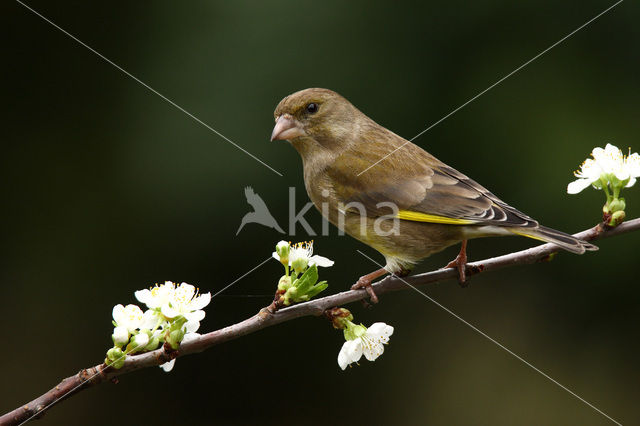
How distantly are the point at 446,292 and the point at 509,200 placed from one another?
0.94 metres

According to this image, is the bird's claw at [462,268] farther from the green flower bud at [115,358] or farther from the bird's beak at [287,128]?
the green flower bud at [115,358]

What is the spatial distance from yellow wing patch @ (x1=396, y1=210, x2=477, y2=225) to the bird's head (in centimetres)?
61

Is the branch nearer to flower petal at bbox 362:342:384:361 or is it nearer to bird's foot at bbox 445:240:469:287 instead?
bird's foot at bbox 445:240:469:287

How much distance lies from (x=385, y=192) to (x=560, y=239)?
37.0 inches

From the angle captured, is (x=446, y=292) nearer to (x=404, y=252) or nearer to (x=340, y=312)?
(x=404, y=252)

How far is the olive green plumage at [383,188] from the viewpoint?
3.34 m

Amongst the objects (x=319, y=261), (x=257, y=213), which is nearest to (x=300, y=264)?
(x=319, y=261)

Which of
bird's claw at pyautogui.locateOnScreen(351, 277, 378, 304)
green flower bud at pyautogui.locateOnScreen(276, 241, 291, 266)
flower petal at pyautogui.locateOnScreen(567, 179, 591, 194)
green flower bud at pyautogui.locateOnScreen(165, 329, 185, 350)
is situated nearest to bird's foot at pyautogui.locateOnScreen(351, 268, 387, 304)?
bird's claw at pyautogui.locateOnScreen(351, 277, 378, 304)

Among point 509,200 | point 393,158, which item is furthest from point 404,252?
point 509,200

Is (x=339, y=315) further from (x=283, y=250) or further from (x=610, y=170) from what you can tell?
(x=610, y=170)

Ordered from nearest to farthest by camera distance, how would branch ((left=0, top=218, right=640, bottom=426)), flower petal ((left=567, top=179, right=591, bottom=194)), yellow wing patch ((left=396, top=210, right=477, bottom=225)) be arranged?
branch ((left=0, top=218, right=640, bottom=426)), flower petal ((left=567, top=179, right=591, bottom=194)), yellow wing patch ((left=396, top=210, right=477, bottom=225))

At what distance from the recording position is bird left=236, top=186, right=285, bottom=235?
5008 mm

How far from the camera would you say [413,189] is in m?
3.50

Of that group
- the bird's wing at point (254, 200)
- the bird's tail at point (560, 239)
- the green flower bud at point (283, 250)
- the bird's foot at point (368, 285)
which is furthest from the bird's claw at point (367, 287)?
the bird's wing at point (254, 200)
